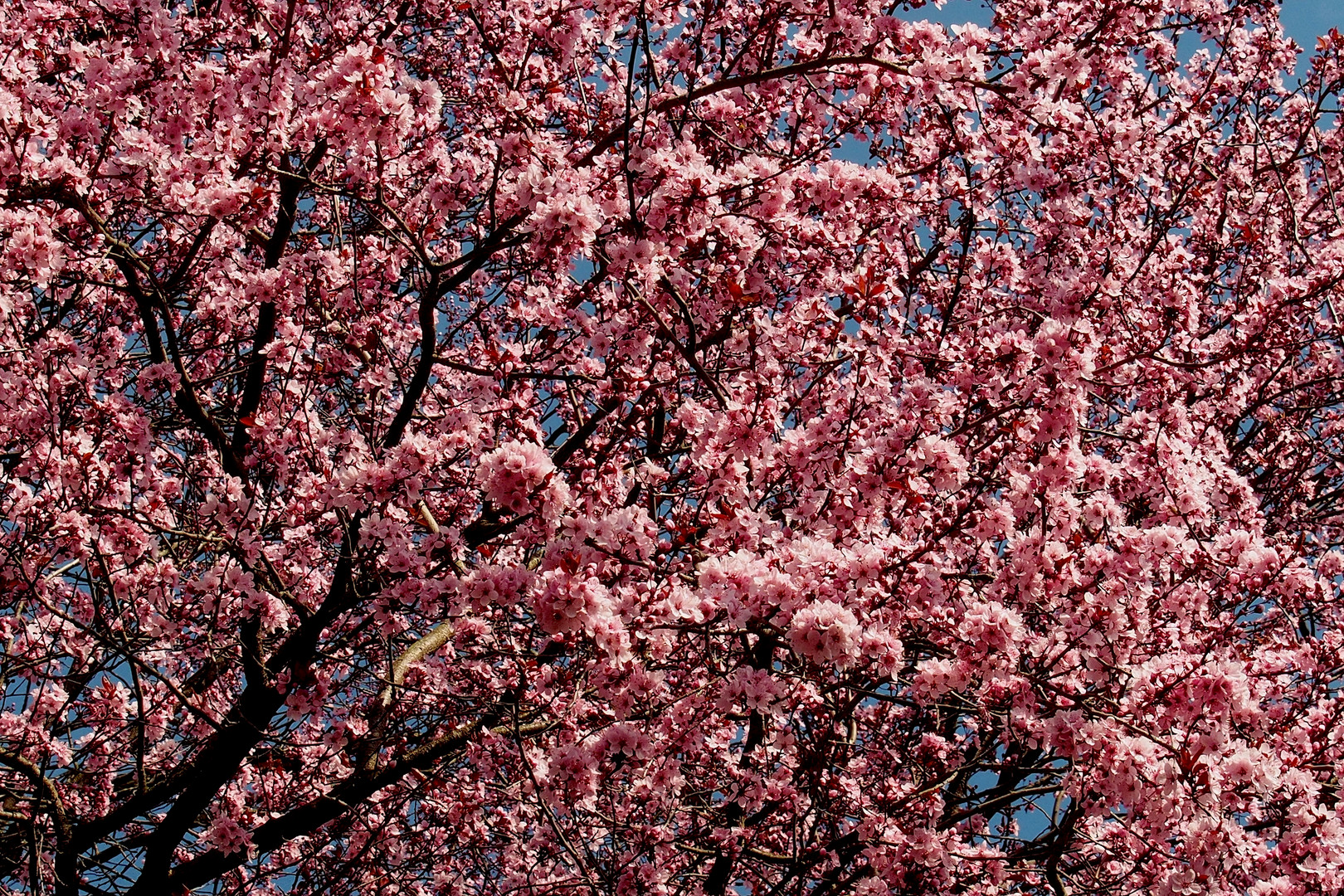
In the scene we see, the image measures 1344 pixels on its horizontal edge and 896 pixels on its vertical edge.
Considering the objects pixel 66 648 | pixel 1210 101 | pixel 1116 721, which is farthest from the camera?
pixel 1210 101

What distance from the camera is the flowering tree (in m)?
4.93

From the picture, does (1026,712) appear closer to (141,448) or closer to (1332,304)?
(141,448)

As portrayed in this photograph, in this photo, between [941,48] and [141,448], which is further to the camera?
[141,448]

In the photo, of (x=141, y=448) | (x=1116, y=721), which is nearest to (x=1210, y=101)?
(x=1116, y=721)

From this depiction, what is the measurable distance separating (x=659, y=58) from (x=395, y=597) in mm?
4809

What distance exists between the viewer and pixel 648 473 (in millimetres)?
5984

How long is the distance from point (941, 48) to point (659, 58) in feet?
9.24

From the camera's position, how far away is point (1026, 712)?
4.83m

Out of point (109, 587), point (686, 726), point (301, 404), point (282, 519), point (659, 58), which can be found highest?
point (659, 58)

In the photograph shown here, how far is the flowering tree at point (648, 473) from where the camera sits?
4930 millimetres

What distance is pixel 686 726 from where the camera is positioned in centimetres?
620

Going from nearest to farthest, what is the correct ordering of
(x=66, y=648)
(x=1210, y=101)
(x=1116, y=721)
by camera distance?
1. (x=1116, y=721)
2. (x=66, y=648)
3. (x=1210, y=101)

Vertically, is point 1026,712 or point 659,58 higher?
point 659,58

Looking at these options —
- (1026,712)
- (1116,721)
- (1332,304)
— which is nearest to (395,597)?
(1026,712)
